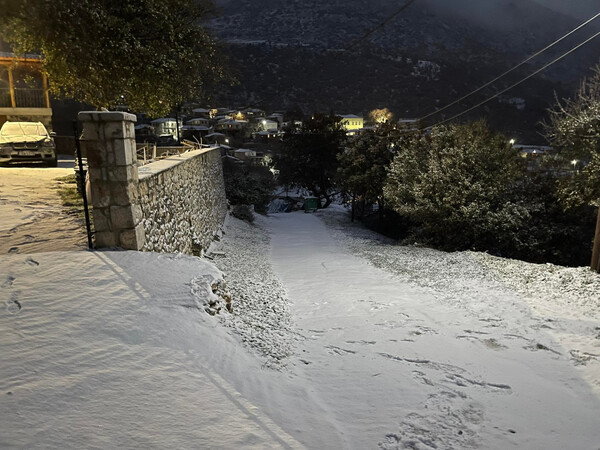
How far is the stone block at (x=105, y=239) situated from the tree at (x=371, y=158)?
20391 mm

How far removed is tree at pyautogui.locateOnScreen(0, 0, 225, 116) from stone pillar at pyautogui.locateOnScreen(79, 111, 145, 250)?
3832mm

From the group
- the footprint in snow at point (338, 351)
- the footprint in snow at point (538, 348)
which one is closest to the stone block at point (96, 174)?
the footprint in snow at point (338, 351)

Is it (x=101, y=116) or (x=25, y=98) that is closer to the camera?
(x=101, y=116)

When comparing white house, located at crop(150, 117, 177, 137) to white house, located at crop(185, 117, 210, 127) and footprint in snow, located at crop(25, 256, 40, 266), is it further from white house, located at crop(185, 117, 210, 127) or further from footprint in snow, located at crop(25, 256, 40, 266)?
footprint in snow, located at crop(25, 256, 40, 266)

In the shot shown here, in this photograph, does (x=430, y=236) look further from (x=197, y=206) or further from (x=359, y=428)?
(x=359, y=428)

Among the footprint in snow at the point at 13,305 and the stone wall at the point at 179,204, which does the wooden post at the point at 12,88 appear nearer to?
the stone wall at the point at 179,204

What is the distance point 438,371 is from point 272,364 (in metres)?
2.72

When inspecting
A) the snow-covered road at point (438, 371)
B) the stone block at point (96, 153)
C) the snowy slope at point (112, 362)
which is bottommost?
the snow-covered road at point (438, 371)

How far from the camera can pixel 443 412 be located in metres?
4.64

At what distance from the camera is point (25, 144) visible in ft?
47.7

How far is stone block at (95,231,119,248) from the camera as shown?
638cm

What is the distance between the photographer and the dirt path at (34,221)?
6.35 metres

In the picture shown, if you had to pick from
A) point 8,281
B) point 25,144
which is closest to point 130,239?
point 8,281

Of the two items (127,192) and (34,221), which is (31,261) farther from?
(34,221)
